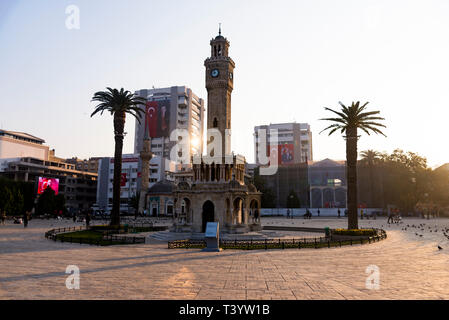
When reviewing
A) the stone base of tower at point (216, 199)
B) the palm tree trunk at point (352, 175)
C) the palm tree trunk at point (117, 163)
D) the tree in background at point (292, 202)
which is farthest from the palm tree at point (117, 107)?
the tree in background at point (292, 202)

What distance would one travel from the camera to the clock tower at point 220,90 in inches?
1521

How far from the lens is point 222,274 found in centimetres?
1370

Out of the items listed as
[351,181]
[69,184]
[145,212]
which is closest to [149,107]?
[69,184]

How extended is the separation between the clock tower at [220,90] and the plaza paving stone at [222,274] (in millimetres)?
19711

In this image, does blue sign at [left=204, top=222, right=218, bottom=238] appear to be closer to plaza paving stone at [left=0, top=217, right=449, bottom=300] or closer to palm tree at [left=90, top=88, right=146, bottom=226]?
plaza paving stone at [left=0, top=217, right=449, bottom=300]

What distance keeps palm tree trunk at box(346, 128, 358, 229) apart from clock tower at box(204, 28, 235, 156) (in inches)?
513

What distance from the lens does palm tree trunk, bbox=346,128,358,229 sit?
3215cm

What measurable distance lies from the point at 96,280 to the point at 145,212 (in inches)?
3330

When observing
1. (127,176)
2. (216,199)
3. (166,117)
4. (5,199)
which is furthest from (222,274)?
(166,117)

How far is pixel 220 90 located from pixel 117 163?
1499 cm

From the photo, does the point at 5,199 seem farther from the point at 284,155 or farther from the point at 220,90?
Result: the point at 284,155

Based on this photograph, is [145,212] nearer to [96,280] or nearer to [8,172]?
[8,172]

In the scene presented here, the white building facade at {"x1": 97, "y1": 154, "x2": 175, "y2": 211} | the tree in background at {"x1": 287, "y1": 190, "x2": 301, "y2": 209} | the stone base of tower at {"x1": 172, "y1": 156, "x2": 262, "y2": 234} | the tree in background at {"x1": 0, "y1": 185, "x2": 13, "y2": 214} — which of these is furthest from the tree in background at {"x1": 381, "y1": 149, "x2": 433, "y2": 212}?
the tree in background at {"x1": 0, "y1": 185, "x2": 13, "y2": 214}
